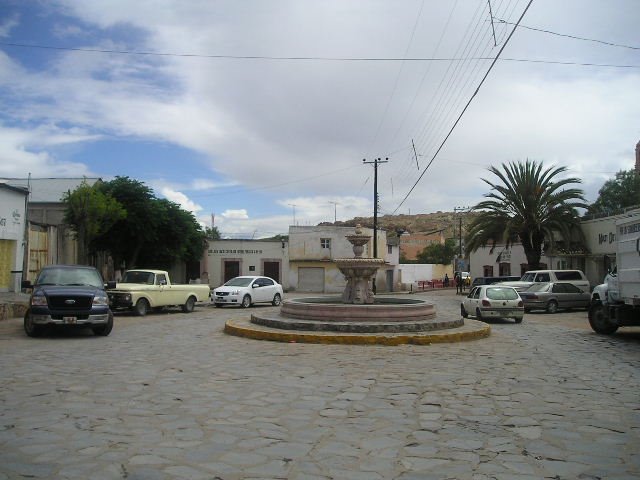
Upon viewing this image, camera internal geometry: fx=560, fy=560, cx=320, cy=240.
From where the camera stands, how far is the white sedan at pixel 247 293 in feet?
87.2

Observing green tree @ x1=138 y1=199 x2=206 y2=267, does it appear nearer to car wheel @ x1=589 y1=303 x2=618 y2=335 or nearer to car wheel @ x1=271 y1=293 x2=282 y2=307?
car wheel @ x1=271 y1=293 x2=282 y2=307

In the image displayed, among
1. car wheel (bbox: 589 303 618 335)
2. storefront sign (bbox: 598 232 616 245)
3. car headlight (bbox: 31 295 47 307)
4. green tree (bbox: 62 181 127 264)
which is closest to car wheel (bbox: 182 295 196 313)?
green tree (bbox: 62 181 127 264)

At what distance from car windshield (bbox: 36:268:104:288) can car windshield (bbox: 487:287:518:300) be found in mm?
13639

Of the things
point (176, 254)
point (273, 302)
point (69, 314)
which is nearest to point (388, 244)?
point (176, 254)

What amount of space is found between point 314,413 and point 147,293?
16.0 meters

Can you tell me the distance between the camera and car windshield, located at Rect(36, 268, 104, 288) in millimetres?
14148

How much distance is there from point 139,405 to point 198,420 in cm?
106

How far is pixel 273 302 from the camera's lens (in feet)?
94.1

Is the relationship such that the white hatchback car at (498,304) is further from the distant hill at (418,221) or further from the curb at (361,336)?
the distant hill at (418,221)

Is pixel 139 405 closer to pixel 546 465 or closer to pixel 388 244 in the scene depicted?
pixel 546 465

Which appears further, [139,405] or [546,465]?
[139,405]

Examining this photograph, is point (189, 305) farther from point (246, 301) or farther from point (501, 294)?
point (501, 294)

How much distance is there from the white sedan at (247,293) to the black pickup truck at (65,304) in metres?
12.3

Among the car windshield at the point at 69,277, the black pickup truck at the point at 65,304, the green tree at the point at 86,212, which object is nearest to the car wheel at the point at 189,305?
the green tree at the point at 86,212
